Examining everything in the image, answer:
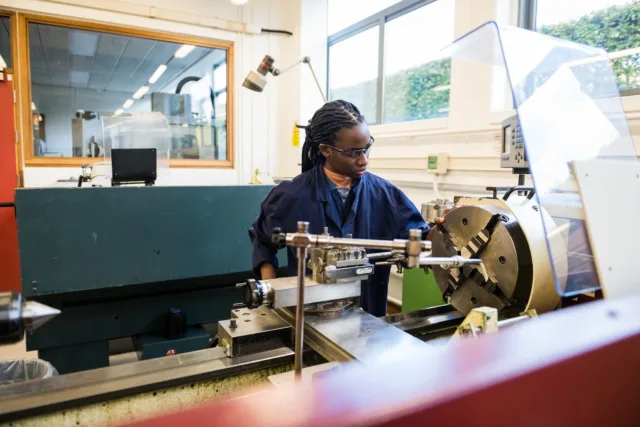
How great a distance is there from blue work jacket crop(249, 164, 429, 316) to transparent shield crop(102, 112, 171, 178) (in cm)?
231

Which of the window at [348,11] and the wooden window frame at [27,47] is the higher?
the window at [348,11]

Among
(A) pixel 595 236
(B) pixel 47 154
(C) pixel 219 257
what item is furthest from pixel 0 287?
(A) pixel 595 236

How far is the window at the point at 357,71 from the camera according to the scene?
3.49m

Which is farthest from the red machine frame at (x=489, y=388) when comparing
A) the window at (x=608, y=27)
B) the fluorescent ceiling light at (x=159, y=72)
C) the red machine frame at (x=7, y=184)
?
the fluorescent ceiling light at (x=159, y=72)

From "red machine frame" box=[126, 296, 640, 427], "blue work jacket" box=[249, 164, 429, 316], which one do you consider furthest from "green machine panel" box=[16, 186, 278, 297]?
"red machine frame" box=[126, 296, 640, 427]

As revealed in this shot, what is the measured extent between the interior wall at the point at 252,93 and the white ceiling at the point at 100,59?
0.72 feet

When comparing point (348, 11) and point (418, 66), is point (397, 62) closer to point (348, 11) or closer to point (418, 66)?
point (418, 66)

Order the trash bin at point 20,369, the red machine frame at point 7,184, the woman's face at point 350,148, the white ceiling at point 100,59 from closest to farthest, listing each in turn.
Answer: the woman's face at point 350,148 < the trash bin at point 20,369 < the red machine frame at point 7,184 < the white ceiling at point 100,59

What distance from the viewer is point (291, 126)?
3.88 metres

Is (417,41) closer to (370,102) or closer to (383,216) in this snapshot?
(370,102)

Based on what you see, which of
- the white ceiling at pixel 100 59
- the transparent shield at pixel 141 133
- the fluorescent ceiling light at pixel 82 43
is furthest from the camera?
the transparent shield at pixel 141 133

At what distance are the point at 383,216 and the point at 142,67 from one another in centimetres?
346

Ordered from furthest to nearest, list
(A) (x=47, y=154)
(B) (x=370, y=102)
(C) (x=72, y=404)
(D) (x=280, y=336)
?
(B) (x=370, y=102) < (A) (x=47, y=154) < (D) (x=280, y=336) < (C) (x=72, y=404)

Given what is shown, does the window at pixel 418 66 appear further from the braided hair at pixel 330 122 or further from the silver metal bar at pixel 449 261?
the silver metal bar at pixel 449 261
